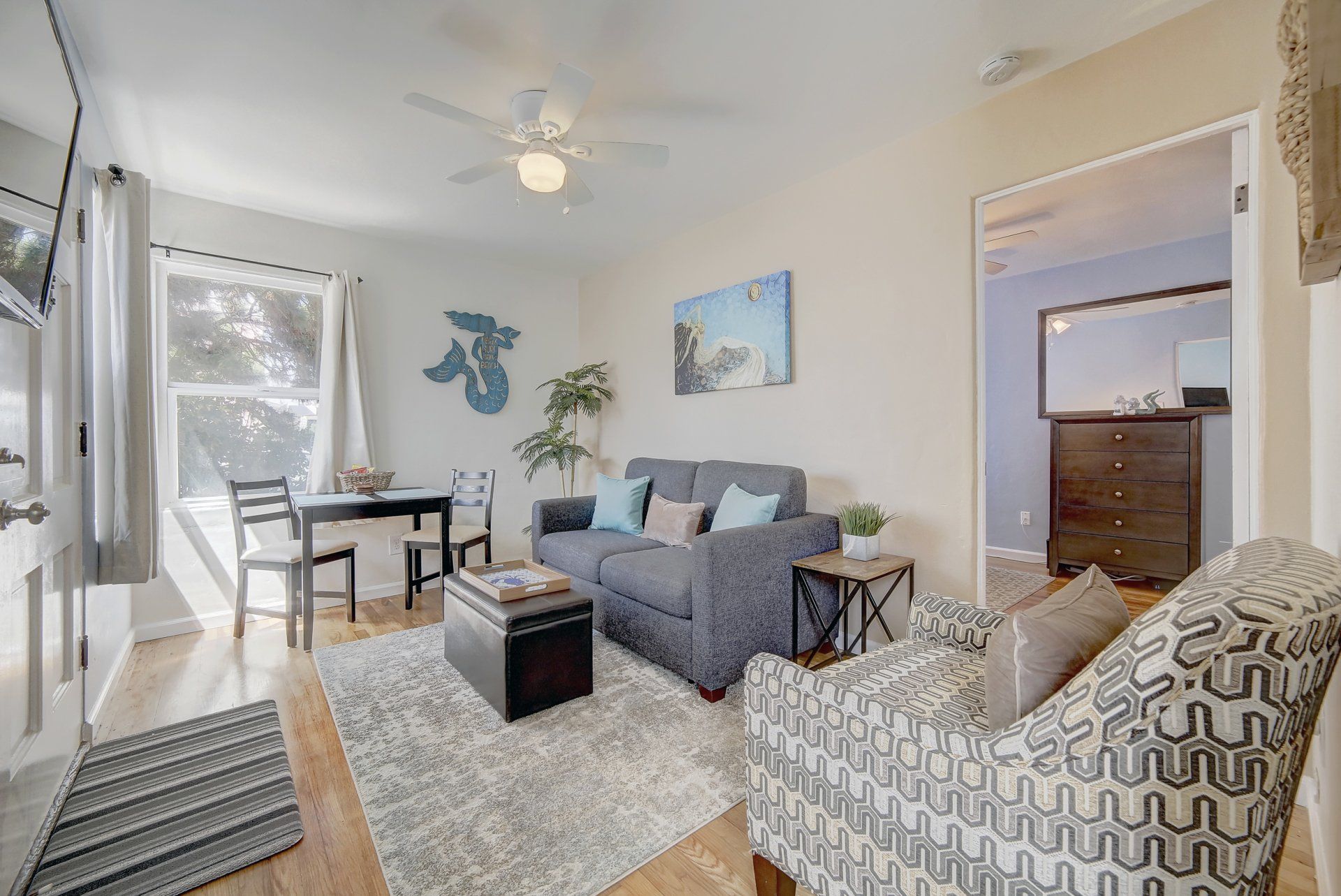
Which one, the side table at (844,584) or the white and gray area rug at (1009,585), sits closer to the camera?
the side table at (844,584)

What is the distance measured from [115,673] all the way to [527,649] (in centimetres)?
207

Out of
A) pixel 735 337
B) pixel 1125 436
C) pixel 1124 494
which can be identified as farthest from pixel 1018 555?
pixel 735 337

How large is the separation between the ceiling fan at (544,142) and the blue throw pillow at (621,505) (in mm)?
1862

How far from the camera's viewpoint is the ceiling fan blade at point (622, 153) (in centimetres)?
219

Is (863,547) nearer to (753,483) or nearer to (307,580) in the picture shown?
(753,483)

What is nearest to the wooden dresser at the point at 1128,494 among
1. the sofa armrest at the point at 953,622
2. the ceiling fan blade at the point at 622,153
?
the sofa armrest at the point at 953,622

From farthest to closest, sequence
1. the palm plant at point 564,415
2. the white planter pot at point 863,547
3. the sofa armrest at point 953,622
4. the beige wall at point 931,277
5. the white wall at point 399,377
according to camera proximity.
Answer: the palm plant at point 564,415
the white wall at point 399,377
the white planter pot at point 863,547
the beige wall at point 931,277
the sofa armrest at point 953,622

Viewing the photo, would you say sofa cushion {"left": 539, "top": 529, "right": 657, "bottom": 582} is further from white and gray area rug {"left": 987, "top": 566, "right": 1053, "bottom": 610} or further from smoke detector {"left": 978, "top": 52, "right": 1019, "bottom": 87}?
smoke detector {"left": 978, "top": 52, "right": 1019, "bottom": 87}

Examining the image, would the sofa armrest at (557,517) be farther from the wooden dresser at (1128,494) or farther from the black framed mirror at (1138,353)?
the black framed mirror at (1138,353)

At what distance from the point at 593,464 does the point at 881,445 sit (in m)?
2.77

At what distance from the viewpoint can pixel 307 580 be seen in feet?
9.34

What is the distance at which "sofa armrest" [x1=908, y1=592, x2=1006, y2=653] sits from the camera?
62.1 inches

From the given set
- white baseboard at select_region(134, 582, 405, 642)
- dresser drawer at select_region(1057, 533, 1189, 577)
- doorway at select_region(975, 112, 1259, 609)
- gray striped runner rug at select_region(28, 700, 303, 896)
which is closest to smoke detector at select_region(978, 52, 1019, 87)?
doorway at select_region(975, 112, 1259, 609)

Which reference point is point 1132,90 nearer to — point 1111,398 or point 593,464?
point 1111,398
